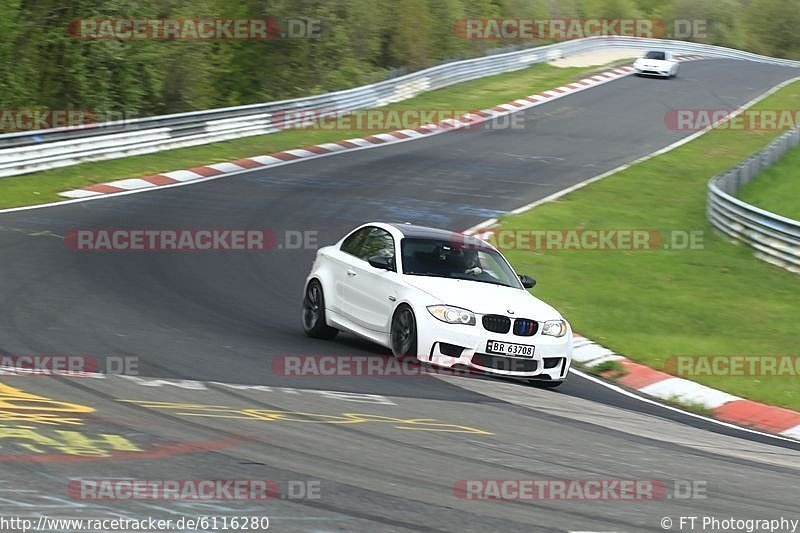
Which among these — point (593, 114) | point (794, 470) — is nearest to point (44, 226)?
point (794, 470)

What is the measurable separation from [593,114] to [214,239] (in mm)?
23874

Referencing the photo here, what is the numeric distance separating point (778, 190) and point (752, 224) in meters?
6.63

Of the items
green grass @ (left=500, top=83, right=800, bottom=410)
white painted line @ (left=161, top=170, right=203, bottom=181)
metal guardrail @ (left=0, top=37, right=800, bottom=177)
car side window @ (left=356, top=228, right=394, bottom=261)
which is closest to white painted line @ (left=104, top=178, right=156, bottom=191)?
white painted line @ (left=161, top=170, right=203, bottom=181)

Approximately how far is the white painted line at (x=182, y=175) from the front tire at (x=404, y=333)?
43.9ft

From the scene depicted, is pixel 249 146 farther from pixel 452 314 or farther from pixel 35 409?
pixel 35 409

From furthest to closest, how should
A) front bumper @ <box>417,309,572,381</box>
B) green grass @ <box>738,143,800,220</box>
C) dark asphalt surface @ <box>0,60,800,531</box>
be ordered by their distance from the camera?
green grass @ <box>738,143,800,220</box>
front bumper @ <box>417,309,572,381</box>
dark asphalt surface @ <box>0,60,800,531</box>

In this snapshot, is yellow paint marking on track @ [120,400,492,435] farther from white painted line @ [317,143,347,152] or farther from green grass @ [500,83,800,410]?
white painted line @ [317,143,347,152]

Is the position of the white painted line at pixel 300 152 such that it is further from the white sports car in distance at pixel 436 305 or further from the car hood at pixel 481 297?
the car hood at pixel 481 297

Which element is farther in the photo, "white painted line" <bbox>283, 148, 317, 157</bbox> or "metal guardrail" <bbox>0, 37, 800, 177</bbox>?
"white painted line" <bbox>283, 148, 317, 157</bbox>

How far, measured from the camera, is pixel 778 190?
2884 centimetres

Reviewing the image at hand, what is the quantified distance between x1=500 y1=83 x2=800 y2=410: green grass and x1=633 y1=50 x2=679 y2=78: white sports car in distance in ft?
70.2

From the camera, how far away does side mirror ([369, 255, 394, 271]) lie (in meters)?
12.8

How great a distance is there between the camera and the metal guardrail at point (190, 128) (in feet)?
78.4

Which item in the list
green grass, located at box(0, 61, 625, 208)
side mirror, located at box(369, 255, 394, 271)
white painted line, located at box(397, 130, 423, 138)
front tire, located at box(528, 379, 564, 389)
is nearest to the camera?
front tire, located at box(528, 379, 564, 389)
